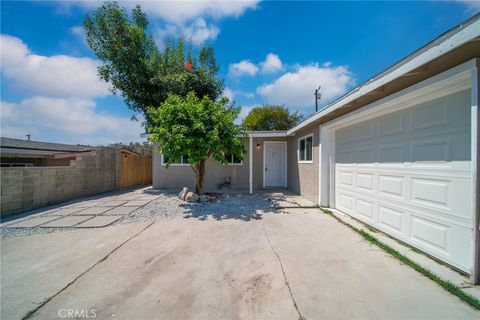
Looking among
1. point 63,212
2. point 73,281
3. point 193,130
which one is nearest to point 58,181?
point 63,212

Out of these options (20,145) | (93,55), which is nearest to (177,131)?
(93,55)

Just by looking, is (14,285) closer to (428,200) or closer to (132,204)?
(132,204)

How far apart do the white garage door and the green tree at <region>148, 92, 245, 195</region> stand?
3574mm

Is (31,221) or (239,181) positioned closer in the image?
(31,221)

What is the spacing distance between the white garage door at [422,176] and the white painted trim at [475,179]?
0.39ft

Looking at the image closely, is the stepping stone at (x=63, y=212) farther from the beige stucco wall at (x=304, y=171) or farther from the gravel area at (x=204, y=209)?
the beige stucco wall at (x=304, y=171)

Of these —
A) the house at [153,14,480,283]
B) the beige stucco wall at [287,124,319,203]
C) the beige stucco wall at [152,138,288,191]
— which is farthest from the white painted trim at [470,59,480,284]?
the beige stucco wall at [152,138,288,191]

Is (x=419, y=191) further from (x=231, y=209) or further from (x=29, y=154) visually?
(x=29, y=154)

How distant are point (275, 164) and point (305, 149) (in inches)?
102

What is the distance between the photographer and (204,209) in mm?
5676

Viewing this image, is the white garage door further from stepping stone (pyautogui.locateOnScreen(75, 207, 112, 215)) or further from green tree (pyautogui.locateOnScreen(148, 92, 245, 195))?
stepping stone (pyautogui.locateOnScreen(75, 207, 112, 215))

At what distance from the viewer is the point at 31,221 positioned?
458 cm

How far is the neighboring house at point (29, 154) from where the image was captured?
944 cm

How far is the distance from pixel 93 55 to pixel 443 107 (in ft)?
40.9
